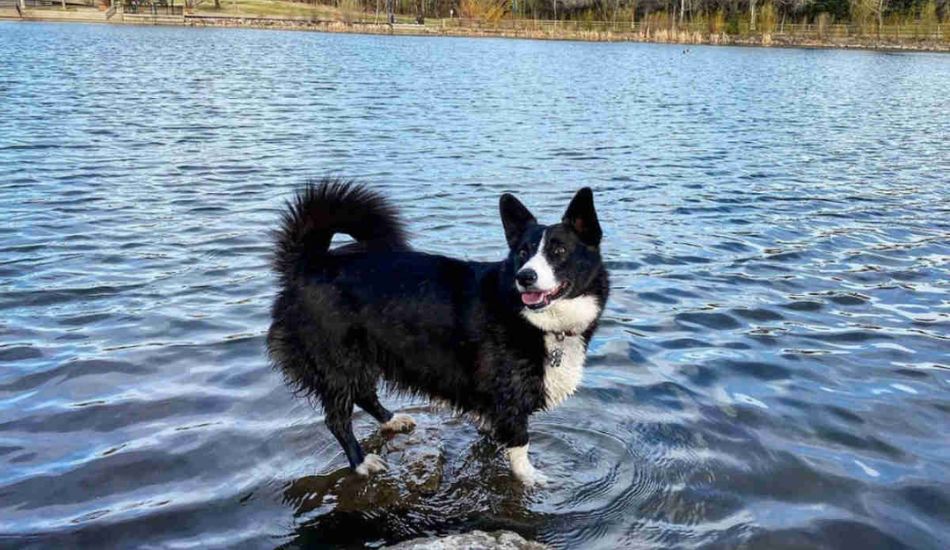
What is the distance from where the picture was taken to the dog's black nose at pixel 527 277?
4.05 metres

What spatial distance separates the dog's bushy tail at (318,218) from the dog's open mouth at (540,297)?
1232 millimetres

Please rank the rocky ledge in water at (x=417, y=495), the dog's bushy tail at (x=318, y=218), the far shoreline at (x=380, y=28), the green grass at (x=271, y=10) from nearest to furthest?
the rocky ledge in water at (x=417, y=495) < the dog's bushy tail at (x=318, y=218) < the far shoreline at (x=380, y=28) < the green grass at (x=271, y=10)

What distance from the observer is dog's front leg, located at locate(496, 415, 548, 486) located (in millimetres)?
4562

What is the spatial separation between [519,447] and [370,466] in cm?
95

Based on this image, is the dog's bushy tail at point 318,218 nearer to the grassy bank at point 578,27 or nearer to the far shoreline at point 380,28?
the far shoreline at point 380,28

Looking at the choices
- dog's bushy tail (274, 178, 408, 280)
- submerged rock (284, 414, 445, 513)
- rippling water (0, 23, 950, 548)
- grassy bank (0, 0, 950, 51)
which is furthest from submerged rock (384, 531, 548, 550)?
grassy bank (0, 0, 950, 51)

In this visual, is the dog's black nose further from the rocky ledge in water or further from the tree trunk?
A: the tree trunk

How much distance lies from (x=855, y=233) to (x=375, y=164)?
27.1 ft

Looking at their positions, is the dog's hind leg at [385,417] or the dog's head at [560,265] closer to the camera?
the dog's head at [560,265]

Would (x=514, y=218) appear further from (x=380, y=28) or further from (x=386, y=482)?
(x=380, y=28)

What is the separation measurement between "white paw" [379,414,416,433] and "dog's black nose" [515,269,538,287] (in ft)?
5.78

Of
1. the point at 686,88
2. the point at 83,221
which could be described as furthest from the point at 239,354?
the point at 686,88

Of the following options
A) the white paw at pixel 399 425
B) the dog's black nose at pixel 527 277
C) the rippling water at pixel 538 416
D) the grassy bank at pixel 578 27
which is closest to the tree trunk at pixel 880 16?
the grassy bank at pixel 578 27

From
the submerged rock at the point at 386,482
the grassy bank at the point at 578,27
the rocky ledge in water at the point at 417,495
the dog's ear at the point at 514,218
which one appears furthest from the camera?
the grassy bank at the point at 578,27
